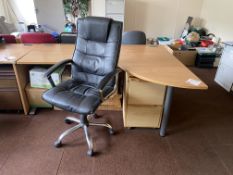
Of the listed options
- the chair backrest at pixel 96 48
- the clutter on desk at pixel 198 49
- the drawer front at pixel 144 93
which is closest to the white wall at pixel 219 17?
the clutter on desk at pixel 198 49

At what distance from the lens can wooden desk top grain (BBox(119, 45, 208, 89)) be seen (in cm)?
144

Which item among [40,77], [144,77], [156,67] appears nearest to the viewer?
[144,77]

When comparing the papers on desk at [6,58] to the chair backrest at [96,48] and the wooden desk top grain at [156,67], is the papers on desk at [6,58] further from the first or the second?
the wooden desk top grain at [156,67]

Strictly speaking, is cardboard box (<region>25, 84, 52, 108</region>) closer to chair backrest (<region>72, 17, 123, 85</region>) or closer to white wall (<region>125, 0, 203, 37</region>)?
chair backrest (<region>72, 17, 123, 85</region>)

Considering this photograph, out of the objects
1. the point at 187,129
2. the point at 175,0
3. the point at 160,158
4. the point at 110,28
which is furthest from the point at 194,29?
the point at 160,158

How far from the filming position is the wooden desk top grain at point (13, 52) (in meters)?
1.89

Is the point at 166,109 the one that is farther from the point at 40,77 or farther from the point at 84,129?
the point at 40,77

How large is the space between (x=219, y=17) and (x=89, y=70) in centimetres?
344

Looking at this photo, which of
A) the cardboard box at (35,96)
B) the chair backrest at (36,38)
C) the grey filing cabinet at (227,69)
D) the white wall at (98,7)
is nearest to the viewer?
the cardboard box at (35,96)

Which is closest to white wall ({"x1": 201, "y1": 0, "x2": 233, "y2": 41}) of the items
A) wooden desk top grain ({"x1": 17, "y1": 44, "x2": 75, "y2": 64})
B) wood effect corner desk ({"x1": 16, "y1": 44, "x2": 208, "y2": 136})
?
wood effect corner desk ({"x1": 16, "y1": 44, "x2": 208, "y2": 136})

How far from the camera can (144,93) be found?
5.78 feet

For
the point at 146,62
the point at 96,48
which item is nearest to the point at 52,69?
the point at 96,48

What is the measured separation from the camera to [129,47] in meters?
2.51

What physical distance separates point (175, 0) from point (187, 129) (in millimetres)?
3620
